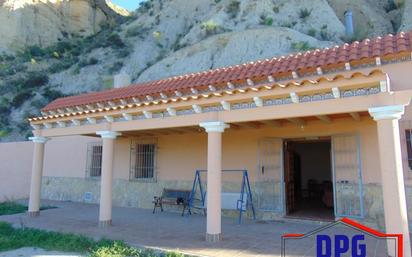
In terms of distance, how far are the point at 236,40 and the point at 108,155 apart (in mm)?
15065

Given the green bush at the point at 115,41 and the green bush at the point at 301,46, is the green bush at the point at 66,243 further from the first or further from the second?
the green bush at the point at 115,41

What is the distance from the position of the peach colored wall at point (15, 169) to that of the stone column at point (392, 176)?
13757mm

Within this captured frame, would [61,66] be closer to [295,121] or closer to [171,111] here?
[171,111]

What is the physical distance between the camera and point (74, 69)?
3073cm

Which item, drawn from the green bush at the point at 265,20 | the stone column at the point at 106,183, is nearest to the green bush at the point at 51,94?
the green bush at the point at 265,20

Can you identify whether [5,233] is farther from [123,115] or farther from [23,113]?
[23,113]

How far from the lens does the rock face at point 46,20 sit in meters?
37.5

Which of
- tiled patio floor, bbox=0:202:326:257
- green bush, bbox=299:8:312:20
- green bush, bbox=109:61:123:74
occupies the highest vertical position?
green bush, bbox=299:8:312:20

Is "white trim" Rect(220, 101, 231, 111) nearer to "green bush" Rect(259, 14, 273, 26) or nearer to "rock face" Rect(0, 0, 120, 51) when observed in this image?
"green bush" Rect(259, 14, 273, 26)

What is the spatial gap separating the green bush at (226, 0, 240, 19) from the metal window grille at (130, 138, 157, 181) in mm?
16313

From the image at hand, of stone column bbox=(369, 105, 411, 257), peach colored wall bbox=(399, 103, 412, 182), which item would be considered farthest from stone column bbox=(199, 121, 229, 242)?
peach colored wall bbox=(399, 103, 412, 182)

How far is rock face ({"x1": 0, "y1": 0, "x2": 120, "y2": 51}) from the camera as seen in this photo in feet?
123

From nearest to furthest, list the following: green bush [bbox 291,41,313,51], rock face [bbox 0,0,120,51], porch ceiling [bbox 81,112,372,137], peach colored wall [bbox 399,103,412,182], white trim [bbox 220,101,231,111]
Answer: white trim [bbox 220,101,231,111]
peach colored wall [bbox 399,103,412,182]
porch ceiling [bbox 81,112,372,137]
green bush [bbox 291,41,313,51]
rock face [bbox 0,0,120,51]

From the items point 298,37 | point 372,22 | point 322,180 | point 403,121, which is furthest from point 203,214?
point 372,22
